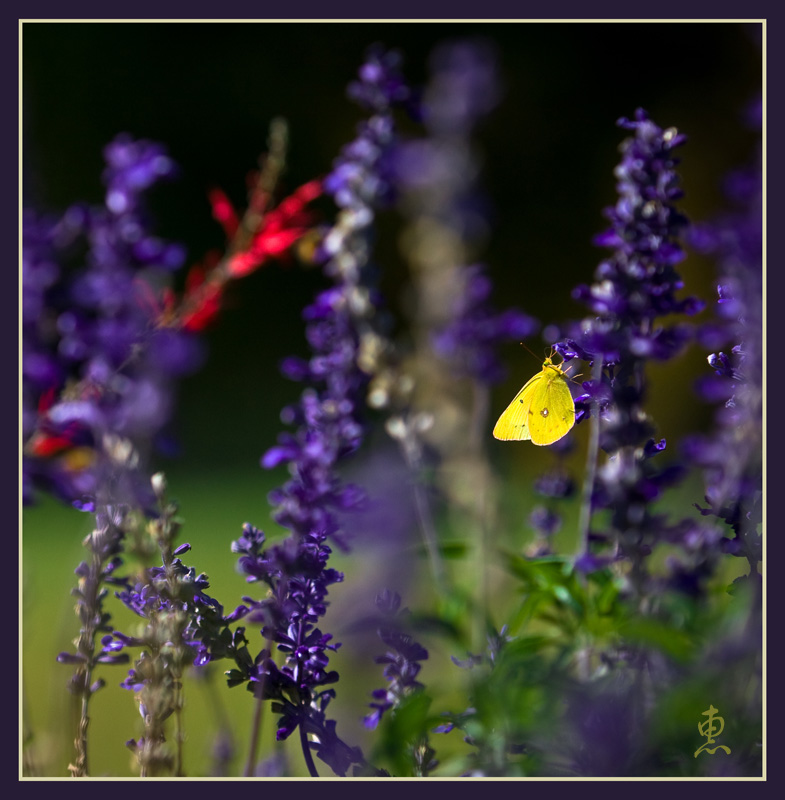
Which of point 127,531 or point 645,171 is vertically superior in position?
point 645,171

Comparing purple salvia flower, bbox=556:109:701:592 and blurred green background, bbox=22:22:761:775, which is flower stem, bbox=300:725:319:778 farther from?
purple salvia flower, bbox=556:109:701:592

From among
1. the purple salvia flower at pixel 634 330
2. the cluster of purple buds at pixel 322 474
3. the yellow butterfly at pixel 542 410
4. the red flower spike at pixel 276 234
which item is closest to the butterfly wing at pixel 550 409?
the yellow butterfly at pixel 542 410

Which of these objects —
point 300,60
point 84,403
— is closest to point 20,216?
point 84,403

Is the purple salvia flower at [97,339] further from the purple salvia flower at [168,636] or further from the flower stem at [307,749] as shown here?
the flower stem at [307,749]

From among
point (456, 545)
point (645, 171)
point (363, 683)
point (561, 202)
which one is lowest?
point (363, 683)

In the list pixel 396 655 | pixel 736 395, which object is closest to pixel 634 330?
pixel 736 395

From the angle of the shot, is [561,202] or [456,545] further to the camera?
[561,202]

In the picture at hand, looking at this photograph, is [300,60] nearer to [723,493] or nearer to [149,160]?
[149,160]

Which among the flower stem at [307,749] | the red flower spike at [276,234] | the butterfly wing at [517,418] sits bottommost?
the flower stem at [307,749]
